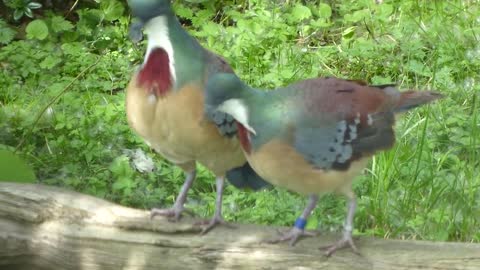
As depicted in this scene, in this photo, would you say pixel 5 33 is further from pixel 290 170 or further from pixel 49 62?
pixel 290 170

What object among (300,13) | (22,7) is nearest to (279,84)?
(300,13)

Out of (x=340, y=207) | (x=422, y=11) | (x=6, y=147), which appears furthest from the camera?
(x=422, y=11)

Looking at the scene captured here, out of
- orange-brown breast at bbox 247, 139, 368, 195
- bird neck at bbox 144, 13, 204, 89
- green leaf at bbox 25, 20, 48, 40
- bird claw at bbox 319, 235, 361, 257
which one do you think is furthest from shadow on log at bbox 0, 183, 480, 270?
green leaf at bbox 25, 20, 48, 40

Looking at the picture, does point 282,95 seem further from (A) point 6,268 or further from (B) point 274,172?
(A) point 6,268

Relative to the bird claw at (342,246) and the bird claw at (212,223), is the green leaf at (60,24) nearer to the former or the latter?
the bird claw at (212,223)

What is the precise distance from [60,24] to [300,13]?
1545mm

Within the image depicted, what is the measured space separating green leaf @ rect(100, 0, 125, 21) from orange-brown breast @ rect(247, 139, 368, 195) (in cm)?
355

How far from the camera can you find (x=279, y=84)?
5285 millimetres

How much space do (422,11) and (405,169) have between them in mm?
1960

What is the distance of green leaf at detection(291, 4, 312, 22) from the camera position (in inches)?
241

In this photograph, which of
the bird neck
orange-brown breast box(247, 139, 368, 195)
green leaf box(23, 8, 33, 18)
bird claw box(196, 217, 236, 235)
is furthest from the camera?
green leaf box(23, 8, 33, 18)

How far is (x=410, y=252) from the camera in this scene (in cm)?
297

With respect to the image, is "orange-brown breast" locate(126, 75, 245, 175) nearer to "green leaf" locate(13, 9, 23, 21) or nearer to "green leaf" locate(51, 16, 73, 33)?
"green leaf" locate(51, 16, 73, 33)

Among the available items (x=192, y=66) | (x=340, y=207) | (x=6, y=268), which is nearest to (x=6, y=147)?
(x=6, y=268)
